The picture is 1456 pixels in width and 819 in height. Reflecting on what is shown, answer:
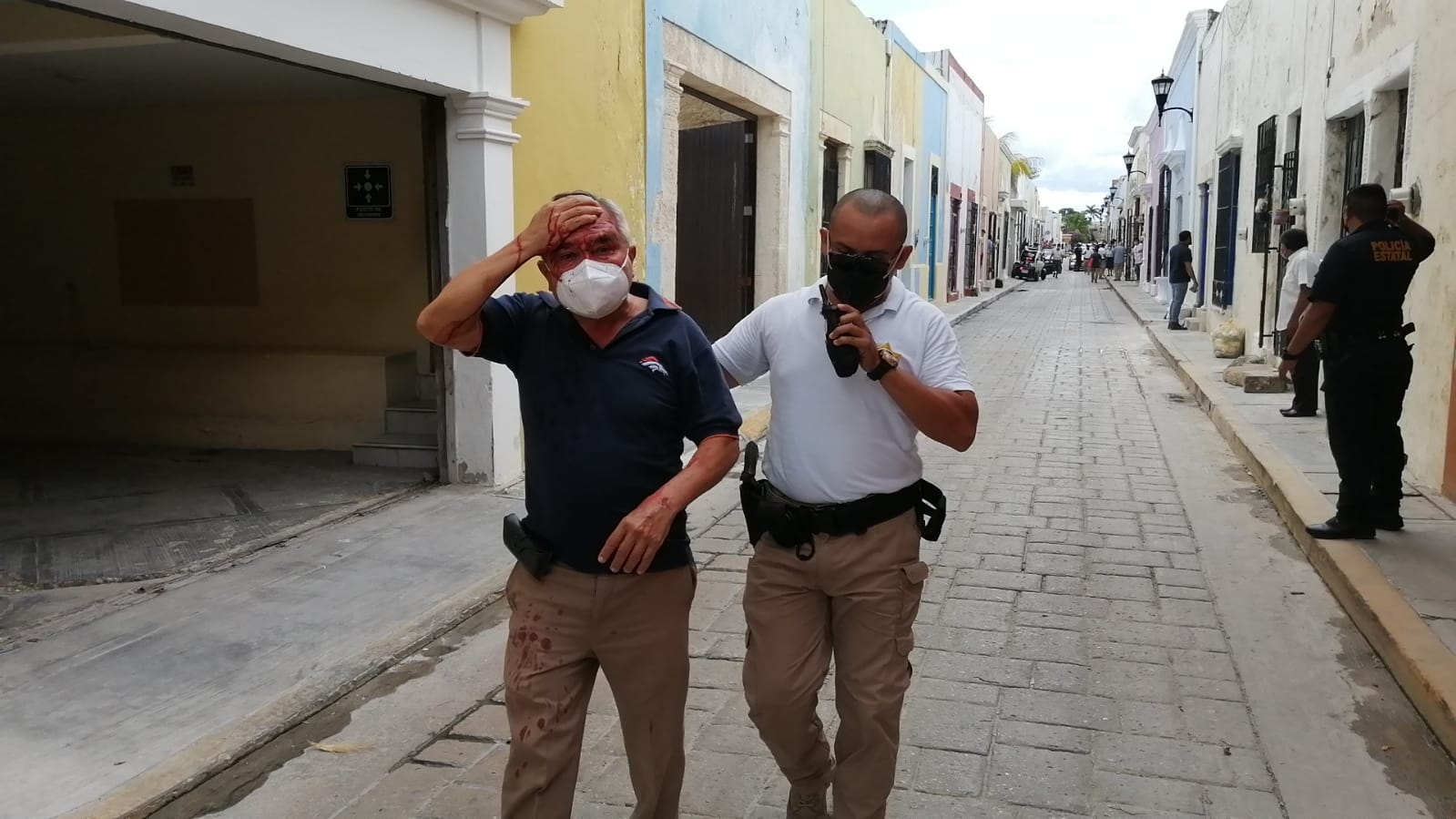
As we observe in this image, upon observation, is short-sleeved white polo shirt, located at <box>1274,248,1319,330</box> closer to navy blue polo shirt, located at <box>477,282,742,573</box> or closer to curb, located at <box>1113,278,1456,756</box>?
curb, located at <box>1113,278,1456,756</box>

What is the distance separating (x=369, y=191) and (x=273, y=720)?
5446 mm

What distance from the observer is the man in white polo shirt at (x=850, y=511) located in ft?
8.71

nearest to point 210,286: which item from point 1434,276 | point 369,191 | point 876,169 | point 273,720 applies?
point 369,191

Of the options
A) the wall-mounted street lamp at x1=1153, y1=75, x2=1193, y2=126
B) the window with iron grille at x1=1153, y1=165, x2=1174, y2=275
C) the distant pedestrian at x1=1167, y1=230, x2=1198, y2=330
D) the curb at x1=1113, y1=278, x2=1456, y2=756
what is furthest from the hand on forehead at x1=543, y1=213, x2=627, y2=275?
the window with iron grille at x1=1153, y1=165, x2=1174, y2=275

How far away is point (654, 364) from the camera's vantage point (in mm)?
2502

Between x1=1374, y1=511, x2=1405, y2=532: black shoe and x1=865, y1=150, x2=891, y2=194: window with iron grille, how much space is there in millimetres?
11746

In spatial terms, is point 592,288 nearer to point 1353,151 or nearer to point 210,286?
point 210,286

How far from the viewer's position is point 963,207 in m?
29.1

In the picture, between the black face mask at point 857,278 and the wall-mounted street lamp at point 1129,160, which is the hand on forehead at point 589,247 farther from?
the wall-mounted street lamp at point 1129,160

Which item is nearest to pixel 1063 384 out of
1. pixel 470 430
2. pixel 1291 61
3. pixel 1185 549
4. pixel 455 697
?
pixel 1291 61

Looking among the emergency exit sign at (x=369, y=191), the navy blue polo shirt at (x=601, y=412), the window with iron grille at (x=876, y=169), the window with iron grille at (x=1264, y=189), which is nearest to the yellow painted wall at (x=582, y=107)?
the emergency exit sign at (x=369, y=191)

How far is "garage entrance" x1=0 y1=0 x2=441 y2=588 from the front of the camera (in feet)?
24.6

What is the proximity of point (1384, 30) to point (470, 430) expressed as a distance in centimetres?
679

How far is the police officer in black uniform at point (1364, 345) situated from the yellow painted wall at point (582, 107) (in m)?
4.36
